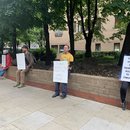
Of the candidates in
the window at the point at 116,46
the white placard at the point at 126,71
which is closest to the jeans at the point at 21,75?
the white placard at the point at 126,71

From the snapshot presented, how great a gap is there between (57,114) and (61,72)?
5.82 feet

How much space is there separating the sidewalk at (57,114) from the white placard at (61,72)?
0.63 m

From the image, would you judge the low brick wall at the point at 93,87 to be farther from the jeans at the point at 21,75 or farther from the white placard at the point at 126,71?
the jeans at the point at 21,75

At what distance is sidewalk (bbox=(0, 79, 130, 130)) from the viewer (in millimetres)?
4406

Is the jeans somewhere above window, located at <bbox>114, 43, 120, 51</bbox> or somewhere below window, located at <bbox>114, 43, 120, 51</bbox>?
below

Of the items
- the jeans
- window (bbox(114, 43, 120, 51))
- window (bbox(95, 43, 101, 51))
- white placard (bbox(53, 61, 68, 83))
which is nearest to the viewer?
white placard (bbox(53, 61, 68, 83))

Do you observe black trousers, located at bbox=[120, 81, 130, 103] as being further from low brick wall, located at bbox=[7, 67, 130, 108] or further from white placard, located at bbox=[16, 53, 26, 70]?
white placard, located at bbox=[16, 53, 26, 70]

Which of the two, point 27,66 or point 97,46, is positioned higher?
point 97,46

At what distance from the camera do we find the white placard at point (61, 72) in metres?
6.39

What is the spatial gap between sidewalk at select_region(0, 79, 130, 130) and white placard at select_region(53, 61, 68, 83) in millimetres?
632

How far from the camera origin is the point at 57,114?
5074 millimetres

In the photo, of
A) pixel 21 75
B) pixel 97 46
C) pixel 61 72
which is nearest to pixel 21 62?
pixel 21 75

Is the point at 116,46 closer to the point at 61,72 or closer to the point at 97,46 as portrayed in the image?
the point at 97,46

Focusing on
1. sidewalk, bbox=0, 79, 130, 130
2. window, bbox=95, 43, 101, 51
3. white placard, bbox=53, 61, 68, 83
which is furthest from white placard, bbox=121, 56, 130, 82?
window, bbox=95, 43, 101, 51
